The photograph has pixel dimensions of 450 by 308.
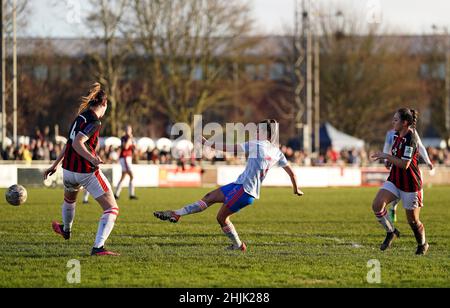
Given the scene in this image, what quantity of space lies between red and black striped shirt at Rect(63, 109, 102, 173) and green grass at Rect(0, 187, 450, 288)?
1.18m

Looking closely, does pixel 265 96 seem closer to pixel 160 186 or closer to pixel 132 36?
pixel 132 36

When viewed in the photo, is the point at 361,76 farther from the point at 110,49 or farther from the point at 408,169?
the point at 408,169

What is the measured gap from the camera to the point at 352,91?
193 ft

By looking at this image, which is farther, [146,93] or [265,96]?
[265,96]

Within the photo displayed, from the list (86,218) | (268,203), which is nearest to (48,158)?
(268,203)

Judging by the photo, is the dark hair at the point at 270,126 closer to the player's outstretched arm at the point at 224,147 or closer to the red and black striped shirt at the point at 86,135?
the player's outstretched arm at the point at 224,147

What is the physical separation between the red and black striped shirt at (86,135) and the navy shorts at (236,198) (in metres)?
1.85

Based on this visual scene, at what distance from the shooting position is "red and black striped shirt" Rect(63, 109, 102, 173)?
11.2 m

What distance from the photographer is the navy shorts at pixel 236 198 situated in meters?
11.7

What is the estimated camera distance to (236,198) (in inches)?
460

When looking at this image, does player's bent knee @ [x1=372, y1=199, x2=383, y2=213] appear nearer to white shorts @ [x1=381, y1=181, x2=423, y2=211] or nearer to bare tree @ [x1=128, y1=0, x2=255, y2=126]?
white shorts @ [x1=381, y1=181, x2=423, y2=211]

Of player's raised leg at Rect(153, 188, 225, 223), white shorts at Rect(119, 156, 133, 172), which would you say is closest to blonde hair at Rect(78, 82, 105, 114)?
player's raised leg at Rect(153, 188, 225, 223)

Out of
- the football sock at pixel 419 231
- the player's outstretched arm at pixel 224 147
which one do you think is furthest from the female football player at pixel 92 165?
the football sock at pixel 419 231

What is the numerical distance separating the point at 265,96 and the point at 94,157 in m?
58.6
